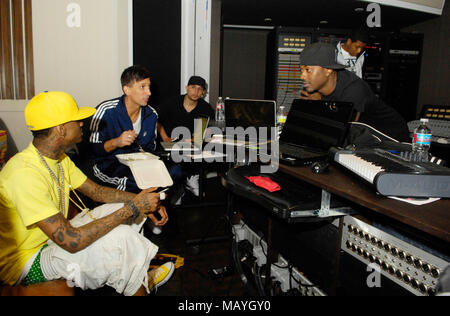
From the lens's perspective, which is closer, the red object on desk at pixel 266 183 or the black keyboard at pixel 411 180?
the black keyboard at pixel 411 180

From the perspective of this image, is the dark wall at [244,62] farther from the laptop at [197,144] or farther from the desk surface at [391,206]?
the desk surface at [391,206]

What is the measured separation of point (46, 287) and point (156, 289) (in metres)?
0.74

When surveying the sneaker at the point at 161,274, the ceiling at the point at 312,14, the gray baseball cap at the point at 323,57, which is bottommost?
the sneaker at the point at 161,274

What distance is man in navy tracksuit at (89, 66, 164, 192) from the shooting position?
233cm

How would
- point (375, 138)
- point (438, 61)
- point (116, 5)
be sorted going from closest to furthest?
point (375, 138), point (116, 5), point (438, 61)

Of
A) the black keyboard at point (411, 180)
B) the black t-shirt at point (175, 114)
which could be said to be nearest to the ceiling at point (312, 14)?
the black t-shirt at point (175, 114)

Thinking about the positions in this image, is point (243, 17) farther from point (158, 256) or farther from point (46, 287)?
point (46, 287)

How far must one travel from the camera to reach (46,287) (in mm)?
1261

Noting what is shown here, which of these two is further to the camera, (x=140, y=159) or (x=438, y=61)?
(x=438, y=61)

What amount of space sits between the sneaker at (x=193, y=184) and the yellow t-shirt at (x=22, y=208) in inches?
88.2

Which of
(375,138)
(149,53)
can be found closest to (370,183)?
(375,138)

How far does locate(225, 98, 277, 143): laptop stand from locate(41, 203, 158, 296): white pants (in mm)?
1178

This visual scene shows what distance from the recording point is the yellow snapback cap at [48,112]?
4.40 feet

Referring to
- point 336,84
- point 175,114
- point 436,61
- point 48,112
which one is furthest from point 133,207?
point 436,61
